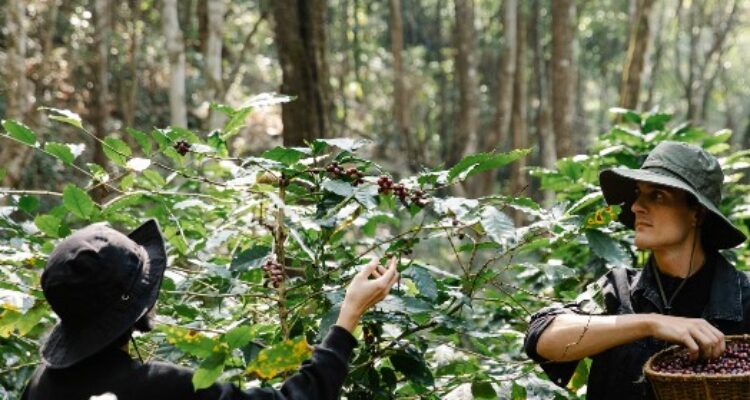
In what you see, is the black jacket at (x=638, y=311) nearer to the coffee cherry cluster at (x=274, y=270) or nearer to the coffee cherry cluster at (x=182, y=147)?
the coffee cherry cluster at (x=274, y=270)

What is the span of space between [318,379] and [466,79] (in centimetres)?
1478

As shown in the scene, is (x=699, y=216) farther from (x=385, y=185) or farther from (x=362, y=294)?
(x=362, y=294)

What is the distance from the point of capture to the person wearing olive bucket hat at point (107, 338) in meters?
2.04

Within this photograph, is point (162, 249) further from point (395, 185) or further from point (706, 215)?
point (706, 215)

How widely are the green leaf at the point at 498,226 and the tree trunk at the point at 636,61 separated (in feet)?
23.8

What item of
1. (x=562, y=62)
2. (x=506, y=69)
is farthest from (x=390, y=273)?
(x=506, y=69)

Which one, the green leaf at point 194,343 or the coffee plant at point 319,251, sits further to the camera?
the coffee plant at point 319,251

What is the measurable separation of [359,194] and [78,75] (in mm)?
14545

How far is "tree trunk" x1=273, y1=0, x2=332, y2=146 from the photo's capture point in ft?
17.7

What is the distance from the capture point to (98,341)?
204cm

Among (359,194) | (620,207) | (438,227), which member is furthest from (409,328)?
(620,207)

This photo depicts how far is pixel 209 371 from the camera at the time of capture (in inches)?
82.2

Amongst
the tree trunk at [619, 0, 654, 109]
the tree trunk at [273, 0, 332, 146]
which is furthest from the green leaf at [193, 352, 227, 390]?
the tree trunk at [619, 0, 654, 109]

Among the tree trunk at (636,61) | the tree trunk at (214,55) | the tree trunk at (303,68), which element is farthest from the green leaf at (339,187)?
the tree trunk at (636,61)
